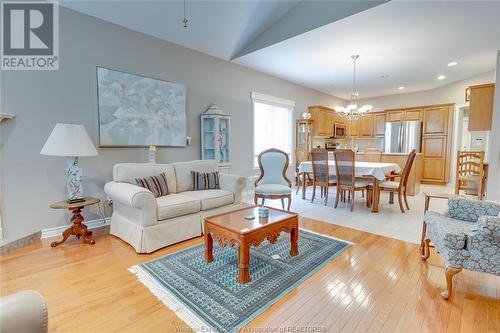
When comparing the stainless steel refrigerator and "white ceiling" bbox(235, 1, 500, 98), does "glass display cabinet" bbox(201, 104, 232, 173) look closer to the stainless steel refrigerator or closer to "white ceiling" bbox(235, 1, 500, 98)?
"white ceiling" bbox(235, 1, 500, 98)

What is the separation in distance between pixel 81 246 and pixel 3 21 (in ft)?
8.42

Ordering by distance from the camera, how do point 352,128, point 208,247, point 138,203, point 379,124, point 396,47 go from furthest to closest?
point 352,128 < point 379,124 < point 396,47 < point 138,203 < point 208,247

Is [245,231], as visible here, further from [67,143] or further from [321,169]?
[321,169]

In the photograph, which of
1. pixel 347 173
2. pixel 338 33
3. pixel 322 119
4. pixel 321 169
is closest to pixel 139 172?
pixel 321 169

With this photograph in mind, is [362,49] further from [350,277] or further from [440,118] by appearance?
[440,118]

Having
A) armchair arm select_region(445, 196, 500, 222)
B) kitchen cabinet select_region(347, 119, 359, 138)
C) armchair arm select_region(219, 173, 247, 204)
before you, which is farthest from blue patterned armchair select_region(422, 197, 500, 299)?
kitchen cabinet select_region(347, 119, 359, 138)

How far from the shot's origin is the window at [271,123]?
550cm

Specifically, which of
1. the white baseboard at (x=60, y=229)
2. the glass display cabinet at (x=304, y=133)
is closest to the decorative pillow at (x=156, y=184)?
the white baseboard at (x=60, y=229)

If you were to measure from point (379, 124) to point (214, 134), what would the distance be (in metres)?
5.83

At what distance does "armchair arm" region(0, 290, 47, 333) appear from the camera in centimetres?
65

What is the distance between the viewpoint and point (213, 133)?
4.32 m

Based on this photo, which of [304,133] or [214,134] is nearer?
[214,134]

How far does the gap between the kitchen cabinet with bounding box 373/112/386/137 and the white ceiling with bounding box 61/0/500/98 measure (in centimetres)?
229

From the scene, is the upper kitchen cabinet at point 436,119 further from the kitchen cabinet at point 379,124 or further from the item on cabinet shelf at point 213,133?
the item on cabinet shelf at point 213,133
